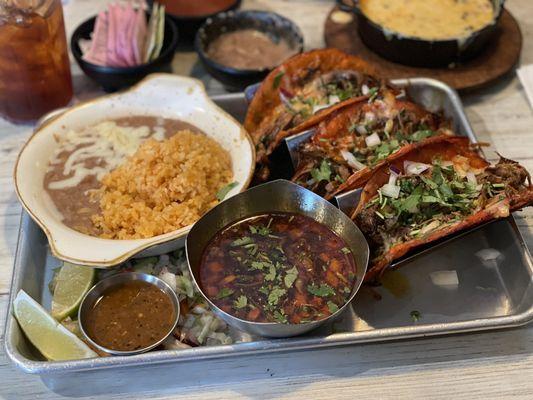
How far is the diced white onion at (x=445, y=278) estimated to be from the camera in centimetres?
249

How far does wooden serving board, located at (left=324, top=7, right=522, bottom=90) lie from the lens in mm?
3410

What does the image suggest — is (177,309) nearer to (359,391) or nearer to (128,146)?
(359,391)

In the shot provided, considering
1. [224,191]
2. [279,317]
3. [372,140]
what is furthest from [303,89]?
[279,317]

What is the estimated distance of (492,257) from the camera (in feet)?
8.43

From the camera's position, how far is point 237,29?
367 centimetres

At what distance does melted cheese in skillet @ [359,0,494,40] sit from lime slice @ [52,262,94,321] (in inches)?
83.6

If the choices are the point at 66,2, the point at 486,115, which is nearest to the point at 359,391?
the point at 486,115

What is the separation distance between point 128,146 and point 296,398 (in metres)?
1.36

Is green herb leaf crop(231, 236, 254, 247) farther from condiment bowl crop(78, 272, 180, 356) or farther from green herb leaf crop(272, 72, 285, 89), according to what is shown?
A: green herb leaf crop(272, 72, 285, 89)

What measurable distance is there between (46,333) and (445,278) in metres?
1.55

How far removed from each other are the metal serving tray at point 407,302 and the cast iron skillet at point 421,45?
45.3 inches

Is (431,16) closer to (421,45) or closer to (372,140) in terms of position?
(421,45)

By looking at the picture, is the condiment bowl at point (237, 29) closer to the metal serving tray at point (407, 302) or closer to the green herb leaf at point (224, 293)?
the metal serving tray at point (407, 302)

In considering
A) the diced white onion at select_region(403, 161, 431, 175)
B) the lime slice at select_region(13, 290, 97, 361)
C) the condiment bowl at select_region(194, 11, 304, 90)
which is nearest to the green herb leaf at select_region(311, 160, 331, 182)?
the diced white onion at select_region(403, 161, 431, 175)
